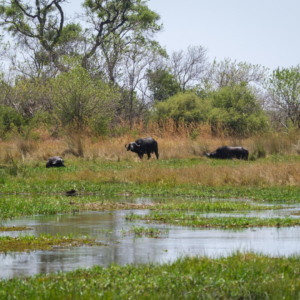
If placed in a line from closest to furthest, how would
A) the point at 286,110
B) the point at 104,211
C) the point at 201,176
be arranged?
the point at 104,211 → the point at 201,176 → the point at 286,110

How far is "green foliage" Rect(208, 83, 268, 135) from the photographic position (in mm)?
42156

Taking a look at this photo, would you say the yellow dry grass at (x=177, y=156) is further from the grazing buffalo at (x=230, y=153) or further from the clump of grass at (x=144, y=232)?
the clump of grass at (x=144, y=232)

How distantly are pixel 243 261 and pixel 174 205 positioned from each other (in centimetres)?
694

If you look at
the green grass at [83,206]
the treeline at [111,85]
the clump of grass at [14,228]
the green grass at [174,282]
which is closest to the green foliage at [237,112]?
the treeline at [111,85]

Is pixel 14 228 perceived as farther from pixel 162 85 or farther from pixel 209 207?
pixel 162 85

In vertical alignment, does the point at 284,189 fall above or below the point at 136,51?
below

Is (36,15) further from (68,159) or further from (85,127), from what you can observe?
(68,159)

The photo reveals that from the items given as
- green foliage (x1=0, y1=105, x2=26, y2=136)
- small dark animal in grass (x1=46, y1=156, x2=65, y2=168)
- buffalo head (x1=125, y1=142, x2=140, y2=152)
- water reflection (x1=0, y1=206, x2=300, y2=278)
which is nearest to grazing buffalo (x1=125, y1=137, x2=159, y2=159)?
buffalo head (x1=125, y1=142, x2=140, y2=152)

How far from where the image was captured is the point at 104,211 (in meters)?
13.1

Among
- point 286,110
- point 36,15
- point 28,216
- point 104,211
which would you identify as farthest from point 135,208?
point 36,15

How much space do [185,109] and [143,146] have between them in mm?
17519

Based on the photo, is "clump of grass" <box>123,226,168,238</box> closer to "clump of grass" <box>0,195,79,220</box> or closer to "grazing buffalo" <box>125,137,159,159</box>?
"clump of grass" <box>0,195,79,220</box>

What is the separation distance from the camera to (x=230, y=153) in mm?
29281

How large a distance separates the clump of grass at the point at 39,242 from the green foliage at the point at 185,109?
35.7m
